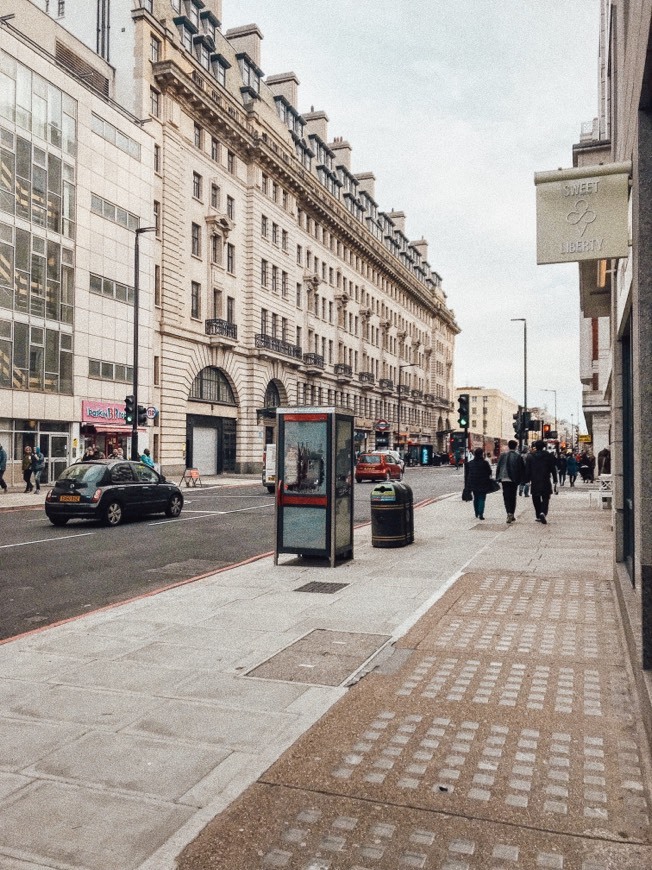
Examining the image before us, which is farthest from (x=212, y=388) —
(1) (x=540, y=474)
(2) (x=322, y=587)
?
(2) (x=322, y=587)

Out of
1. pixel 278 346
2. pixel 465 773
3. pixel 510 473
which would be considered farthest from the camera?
pixel 278 346

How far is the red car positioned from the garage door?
425 inches

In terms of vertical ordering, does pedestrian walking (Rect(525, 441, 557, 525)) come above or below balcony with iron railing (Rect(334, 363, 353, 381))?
below

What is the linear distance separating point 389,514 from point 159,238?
3149 cm

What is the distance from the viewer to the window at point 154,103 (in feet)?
131

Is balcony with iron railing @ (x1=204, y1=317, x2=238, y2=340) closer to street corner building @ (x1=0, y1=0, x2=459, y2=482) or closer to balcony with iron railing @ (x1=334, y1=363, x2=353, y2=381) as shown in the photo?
street corner building @ (x1=0, y1=0, x2=459, y2=482)

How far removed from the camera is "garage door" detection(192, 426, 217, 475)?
1727 inches

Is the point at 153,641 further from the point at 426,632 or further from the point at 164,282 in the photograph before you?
the point at 164,282

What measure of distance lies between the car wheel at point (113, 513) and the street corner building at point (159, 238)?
8804mm

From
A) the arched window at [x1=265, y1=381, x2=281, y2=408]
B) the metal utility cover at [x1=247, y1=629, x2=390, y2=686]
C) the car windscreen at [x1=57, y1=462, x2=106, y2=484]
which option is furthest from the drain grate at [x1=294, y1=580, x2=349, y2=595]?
the arched window at [x1=265, y1=381, x2=281, y2=408]

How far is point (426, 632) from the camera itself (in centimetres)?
677

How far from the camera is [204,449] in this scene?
44.9m

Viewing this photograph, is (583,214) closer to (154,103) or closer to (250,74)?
(154,103)

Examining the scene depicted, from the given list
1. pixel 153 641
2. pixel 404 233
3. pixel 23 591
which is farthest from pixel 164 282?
pixel 404 233
